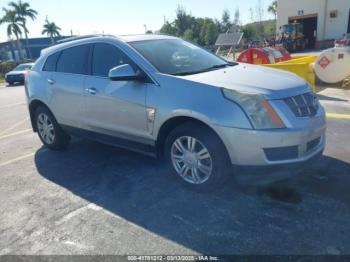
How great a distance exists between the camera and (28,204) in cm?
397

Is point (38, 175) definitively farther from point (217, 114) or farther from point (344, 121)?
point (344, 121)

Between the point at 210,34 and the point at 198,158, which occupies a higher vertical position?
Result: the point at 198,158

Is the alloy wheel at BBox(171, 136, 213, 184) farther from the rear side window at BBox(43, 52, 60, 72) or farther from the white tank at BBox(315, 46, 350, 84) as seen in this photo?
the white tank at BBox(315, 46, 350, 84)

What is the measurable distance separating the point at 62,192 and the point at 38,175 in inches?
33.9

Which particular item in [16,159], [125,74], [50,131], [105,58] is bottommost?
[16,159]

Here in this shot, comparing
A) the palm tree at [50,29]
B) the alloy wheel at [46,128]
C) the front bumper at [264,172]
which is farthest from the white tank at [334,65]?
the palm tree at [50,29]

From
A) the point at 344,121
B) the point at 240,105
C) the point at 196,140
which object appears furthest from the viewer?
the point at 344,121

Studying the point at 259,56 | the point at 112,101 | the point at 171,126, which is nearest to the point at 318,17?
the point at 259,56

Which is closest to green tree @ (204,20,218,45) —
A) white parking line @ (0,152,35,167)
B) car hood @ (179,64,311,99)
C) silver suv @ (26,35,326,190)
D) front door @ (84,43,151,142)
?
white parking line @ (0,152,35,167)

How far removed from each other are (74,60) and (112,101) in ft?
3.90

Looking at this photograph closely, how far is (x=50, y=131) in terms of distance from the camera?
5.72 metres

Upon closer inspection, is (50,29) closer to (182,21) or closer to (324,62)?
(182,21)

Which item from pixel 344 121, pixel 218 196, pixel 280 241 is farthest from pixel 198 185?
pixel 344 121

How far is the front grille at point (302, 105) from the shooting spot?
11.1 feet
